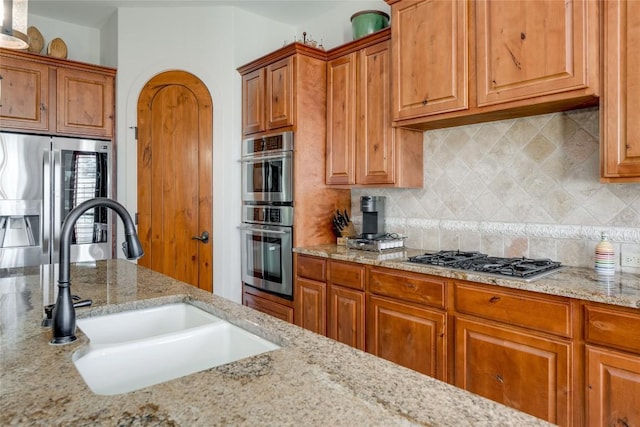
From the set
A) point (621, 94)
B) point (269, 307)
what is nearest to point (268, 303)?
point (269, 307)

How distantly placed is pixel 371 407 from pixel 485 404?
0.20 metres

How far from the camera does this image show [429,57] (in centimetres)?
252

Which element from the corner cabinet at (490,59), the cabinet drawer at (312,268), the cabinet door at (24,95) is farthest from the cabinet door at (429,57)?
the cabinet door at (24,95)

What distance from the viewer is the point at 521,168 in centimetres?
253

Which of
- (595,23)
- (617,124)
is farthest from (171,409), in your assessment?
(595,23)

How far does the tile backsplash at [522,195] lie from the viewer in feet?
7.32

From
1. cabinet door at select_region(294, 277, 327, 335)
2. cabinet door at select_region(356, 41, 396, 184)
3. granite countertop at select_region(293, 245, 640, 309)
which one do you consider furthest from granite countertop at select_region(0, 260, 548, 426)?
cabinet door at select_region(356, 41, 396, 184)

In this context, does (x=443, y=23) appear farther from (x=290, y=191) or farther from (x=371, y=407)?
(x=371, y=407)

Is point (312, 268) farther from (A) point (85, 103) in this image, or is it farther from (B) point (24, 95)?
(B) point (24, 95)

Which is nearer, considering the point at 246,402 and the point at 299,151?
the point at 246,402

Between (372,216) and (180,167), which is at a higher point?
(180,167)

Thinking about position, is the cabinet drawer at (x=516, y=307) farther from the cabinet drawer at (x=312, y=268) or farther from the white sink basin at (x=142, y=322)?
the white sink basin at (x=142, y=322)

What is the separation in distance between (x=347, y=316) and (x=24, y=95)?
3.09 metres

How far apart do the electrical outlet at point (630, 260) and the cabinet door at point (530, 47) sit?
91cm
